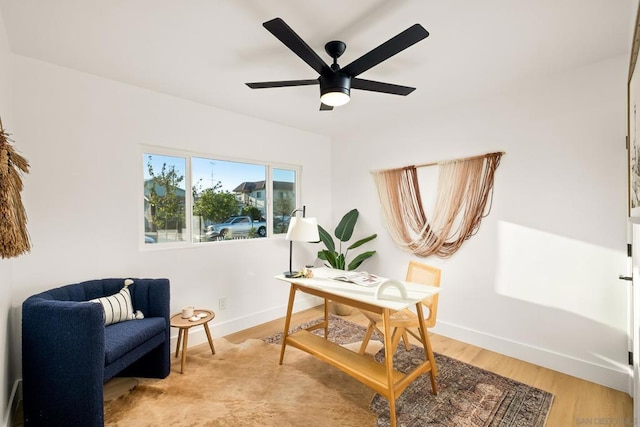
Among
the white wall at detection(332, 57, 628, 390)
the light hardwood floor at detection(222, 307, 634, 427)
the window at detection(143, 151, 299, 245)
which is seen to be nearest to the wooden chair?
the light hardwood floor at detection(222, 307, 634, 427)

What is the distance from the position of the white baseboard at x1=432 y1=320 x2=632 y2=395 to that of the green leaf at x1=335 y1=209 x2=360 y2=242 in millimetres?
1492

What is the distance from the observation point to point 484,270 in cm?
297

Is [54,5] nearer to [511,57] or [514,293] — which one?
[511,57]

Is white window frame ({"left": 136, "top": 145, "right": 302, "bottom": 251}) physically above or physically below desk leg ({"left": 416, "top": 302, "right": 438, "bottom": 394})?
above

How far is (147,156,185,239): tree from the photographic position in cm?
288

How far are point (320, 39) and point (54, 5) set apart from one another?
1.49 meters

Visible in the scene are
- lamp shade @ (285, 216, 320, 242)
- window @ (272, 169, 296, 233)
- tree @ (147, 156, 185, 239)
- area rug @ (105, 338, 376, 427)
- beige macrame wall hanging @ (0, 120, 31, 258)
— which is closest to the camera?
beige macrame wall hanging @ (0, 120, 31, 258)

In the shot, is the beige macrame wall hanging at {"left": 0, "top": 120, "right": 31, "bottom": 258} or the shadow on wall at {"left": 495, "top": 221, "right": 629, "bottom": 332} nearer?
the beige macrame wall hanging at {"left": 0, "top": 120, "right": 31, "bottom": 258}

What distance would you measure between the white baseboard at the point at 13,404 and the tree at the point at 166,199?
1.47 metres

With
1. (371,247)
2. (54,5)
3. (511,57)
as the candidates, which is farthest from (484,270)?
(54,5)

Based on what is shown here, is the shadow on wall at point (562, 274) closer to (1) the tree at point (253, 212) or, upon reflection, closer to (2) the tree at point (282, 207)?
(2) the tree at point (282, 207)

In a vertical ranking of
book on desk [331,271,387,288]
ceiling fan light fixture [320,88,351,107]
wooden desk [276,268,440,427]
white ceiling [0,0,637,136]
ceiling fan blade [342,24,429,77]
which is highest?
white ceiling [0,0,637,136]

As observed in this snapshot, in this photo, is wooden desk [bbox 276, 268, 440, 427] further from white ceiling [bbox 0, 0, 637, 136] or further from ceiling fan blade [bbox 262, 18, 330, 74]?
white ceiling [bbox 0, 0, 637, 136]

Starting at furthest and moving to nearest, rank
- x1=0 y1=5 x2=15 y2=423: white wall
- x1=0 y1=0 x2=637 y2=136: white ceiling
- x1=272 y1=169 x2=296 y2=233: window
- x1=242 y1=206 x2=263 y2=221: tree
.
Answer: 1. x1=272 y1=169 x2=296 y2=233: window
2. x1=242 y1=206 x2=263 y2=221: tree
3. x1=0 y1=5 x2=15 y2=423: white wall
4. x1=0 y1=0 x2=637 y2=136: white ceiling
